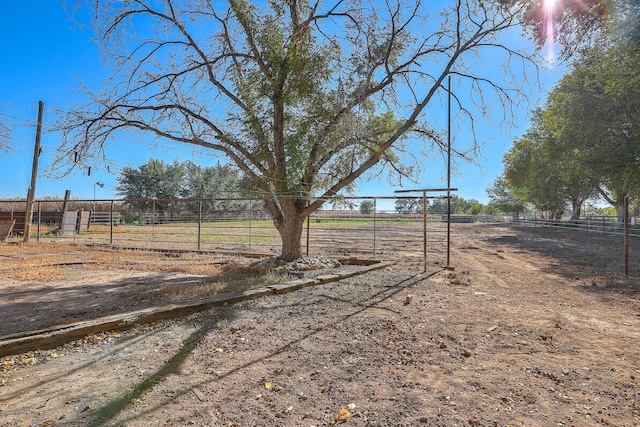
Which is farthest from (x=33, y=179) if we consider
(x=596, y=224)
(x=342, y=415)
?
(x=596, y=224)

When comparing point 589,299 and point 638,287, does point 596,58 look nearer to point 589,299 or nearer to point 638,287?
point 638,287

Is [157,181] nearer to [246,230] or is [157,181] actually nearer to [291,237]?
[246,230]

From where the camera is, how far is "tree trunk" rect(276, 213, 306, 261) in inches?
345

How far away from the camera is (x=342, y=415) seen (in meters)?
2.38

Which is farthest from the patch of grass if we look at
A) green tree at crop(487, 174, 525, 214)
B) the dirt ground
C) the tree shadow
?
green tree at crop(487, 174, 525, 214)

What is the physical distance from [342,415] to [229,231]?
21.3 m

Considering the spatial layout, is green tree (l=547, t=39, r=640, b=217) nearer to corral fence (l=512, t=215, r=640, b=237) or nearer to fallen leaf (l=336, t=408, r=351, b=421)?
corral fence (l=512, t=215, r=640, b=237)

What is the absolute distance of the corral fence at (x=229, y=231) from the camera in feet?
37.7

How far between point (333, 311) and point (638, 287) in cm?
654

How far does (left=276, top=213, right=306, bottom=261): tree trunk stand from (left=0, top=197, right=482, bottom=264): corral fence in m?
1.01

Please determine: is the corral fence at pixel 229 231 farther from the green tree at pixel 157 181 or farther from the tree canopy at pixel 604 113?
the green tree at pixel 157 181

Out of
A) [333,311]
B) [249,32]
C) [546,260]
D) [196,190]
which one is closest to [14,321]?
[333,311]

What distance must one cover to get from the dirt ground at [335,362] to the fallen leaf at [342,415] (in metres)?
0.01

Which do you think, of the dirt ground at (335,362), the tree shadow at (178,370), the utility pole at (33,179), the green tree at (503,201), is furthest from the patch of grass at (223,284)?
the green tree at (503,201)
